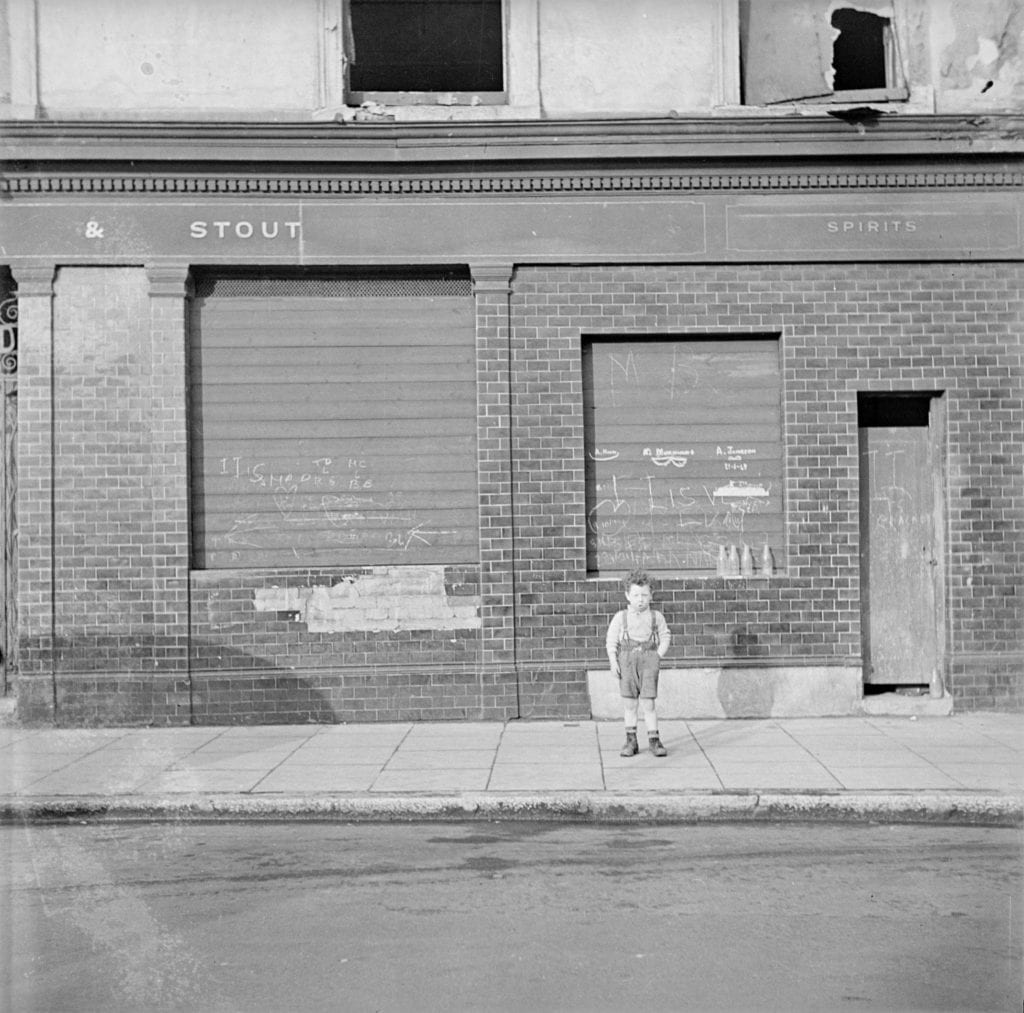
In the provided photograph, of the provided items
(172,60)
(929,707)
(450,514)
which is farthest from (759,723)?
(172,60)

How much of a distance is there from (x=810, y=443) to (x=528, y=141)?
13.2ft

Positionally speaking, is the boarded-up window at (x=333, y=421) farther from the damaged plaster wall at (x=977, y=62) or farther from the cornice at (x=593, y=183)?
the damaged plaster wall at (x=977, y=62)

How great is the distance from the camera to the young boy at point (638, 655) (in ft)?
30.0

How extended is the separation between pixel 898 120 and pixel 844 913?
8100 millimetres

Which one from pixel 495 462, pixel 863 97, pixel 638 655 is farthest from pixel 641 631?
pixel 863 97

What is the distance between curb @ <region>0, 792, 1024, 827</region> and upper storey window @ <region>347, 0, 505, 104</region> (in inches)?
276

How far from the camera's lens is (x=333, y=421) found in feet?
36.8

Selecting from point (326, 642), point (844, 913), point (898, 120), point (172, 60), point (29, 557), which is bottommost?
point (844, 913)

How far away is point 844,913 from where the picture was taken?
5535 millimetres

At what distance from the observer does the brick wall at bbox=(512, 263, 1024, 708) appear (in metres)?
11.0

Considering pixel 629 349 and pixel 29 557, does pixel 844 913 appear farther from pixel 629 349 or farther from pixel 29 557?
pixel 29 557

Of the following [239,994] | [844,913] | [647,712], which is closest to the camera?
[239,994]

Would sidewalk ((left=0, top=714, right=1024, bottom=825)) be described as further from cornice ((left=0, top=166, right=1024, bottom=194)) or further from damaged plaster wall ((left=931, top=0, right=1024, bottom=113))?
damaged plaster wall ((left=931, top=0, right=1024, bottom=113))

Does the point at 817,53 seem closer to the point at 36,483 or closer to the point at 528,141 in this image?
the point at 528,141
